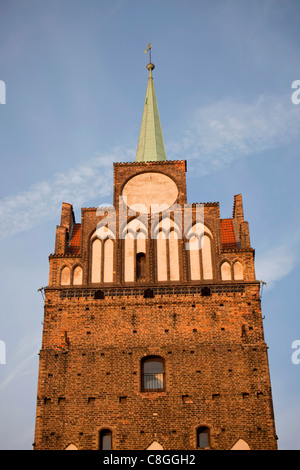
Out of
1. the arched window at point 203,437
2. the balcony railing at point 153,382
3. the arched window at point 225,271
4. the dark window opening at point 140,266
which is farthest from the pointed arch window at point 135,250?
the arched window at point 203,437

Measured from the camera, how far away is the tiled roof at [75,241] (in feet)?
66.9

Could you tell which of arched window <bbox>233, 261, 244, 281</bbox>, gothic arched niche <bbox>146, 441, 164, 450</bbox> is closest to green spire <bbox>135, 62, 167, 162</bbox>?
arched window <bbox>233, 261, 244, 281</bbox>

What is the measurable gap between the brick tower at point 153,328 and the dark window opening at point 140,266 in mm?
33

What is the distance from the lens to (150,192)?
21.0 meters

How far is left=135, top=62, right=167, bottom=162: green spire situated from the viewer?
76.4ft

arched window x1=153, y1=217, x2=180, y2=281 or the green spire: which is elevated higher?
the green spire

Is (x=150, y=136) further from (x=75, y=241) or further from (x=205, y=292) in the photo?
(x=205, y=292)

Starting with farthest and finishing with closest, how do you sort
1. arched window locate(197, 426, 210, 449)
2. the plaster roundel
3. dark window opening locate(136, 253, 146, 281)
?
the plaster roundel → dark window opening locate(136, 253, 146, 281) → arched window locate(197, 426, 210, 449)

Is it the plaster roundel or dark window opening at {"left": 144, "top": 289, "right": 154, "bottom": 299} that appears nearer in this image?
dark window opening at {"left": 144, "top": 289, "right": 154, "bottom": 299}

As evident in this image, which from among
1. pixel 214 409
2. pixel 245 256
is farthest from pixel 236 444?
pixel 245 256

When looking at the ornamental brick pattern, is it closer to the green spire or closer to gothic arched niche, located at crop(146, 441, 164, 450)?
gothic arched niche, located at crop(146, 441, 164, 450)

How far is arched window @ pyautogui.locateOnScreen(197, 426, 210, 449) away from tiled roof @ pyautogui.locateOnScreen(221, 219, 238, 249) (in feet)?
18.6

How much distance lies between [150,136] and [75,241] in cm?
554

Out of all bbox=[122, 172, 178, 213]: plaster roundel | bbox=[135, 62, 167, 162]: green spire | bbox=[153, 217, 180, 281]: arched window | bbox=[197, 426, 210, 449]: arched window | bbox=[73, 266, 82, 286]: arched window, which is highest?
bbox=[135, 62, 167, 162]: green spire
